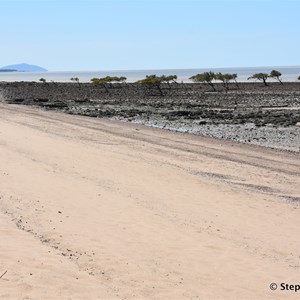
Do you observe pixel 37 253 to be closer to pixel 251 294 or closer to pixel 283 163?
pixel 251 294

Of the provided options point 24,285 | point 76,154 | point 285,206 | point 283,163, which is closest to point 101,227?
point 24,285

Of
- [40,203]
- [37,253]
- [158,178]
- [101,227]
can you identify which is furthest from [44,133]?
[37,253]

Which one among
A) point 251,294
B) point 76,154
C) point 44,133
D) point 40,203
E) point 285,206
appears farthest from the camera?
point 44,133

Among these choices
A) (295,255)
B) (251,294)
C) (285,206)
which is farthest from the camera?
(285,206)

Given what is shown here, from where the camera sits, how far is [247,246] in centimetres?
919

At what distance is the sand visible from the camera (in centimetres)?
711

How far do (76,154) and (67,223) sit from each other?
884 centimetres

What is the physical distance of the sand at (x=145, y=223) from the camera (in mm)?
7113

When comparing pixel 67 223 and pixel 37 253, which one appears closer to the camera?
pixel 37 253

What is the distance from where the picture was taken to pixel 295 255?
8.95m

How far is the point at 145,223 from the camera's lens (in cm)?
1017

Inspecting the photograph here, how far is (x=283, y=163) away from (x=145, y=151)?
494cm

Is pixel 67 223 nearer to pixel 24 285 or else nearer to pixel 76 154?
pixel 24 285

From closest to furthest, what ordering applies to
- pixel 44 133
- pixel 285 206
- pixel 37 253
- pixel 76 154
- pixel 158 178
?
pixel 37 253 < pixel 285 206 < pixel 158 178 < pixel 76 154 < pixel 44 133
